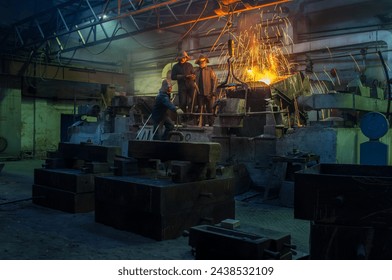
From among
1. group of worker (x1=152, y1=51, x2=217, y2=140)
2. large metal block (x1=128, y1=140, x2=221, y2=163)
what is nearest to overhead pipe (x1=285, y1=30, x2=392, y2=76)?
group of worker (x1=152, y1=51, x2=217, y2=140)

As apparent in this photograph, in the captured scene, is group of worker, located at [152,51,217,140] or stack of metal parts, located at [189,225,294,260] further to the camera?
group of worker, located at [152,51,217,140]

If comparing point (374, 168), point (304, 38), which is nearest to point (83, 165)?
point (374, 168)

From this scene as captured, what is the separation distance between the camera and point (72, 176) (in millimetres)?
5469

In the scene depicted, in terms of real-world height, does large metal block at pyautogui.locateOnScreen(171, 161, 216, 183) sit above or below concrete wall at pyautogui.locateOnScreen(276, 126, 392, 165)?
below

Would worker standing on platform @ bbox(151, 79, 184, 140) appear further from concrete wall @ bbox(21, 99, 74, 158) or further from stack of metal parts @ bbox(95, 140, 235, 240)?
concrete wall @ bbox(21, 99, 74, 158)

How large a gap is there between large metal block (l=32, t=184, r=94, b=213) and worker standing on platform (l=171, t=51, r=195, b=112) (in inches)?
196

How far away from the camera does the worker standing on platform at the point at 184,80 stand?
10046mm

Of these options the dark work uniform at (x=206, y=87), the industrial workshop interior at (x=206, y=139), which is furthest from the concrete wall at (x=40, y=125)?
the dark work uniform at (x=206, y=87)

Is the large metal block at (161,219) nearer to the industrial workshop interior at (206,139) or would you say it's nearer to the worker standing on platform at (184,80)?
the industrial workshop interior at (206,139)

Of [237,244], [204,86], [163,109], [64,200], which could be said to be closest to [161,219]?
[237,244]

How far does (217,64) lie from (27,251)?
9.76 m

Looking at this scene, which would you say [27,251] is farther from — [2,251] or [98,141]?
[98,141]

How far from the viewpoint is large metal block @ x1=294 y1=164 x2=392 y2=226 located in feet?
8.47

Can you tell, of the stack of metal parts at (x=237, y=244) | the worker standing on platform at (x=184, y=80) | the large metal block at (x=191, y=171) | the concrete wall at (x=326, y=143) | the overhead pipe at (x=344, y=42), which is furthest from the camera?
the worker standing on platform at (x=184, y=80)
